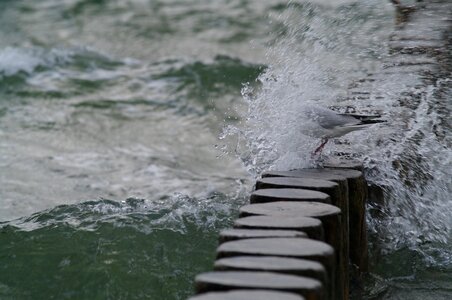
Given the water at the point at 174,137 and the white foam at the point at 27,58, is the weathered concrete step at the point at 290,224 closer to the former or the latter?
the water at the point at 174,137

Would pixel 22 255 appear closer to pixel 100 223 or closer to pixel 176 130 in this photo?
pixel 100 223

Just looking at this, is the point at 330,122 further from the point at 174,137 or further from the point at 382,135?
the point at 174,137

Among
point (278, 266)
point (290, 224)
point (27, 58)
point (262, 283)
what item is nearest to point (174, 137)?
point (27, 58)

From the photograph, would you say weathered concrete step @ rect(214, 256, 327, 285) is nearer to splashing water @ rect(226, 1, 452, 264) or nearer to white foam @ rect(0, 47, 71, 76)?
splashing water @ rect(226, 1, 452, 264)

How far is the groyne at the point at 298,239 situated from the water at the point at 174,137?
0.98 feet

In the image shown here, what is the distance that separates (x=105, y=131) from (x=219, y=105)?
5.12ft

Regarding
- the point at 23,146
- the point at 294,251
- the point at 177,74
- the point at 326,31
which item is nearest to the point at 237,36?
the point at 177,74

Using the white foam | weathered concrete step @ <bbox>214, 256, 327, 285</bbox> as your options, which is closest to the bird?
weathered concrete step @ <bbox>214, 256, 327, 285</bbox>

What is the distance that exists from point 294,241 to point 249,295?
0.52m

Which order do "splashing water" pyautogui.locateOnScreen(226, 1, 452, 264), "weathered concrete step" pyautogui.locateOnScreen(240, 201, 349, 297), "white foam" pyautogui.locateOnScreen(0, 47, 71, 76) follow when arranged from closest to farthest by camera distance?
"weathered concrete step" pyautogui.locateOnScreen(240, 201, 349, 297) < "splashing water" pyautogui.locateOnScreen(226, 1, 452, 264) < "white foam" pyautogui.locateOnScreen(0, 47, 71, 76)

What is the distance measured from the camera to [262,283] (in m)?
2.39

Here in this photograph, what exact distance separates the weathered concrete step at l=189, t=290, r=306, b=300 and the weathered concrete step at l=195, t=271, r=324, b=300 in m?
0.05

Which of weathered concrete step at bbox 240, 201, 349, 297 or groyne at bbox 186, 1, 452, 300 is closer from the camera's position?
groyne at bbox 186, 1, 452, 300

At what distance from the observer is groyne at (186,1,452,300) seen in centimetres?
239
